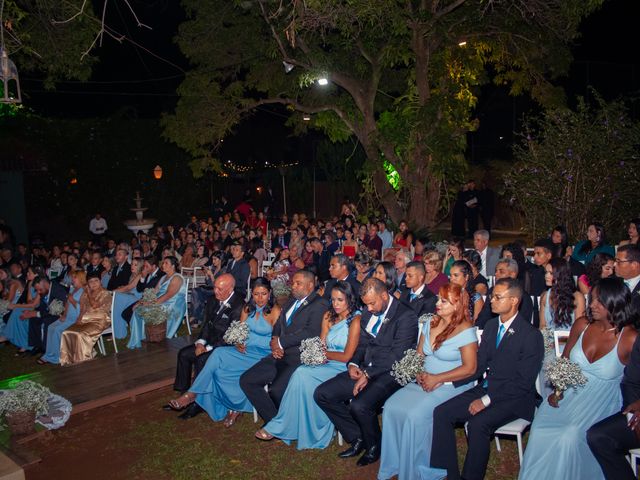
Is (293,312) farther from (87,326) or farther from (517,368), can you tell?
(87,326)

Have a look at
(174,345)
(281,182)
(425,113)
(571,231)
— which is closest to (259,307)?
(174,345)

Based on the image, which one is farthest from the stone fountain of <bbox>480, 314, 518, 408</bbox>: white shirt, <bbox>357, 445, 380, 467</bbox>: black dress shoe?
<bbox>480, 314, 518, 408</bbox>: white shirt

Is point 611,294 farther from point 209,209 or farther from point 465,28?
point 209,209

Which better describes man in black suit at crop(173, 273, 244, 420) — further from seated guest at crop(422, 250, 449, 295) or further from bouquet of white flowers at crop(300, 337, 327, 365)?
seated guest at crop(422, 250, 449, 295)

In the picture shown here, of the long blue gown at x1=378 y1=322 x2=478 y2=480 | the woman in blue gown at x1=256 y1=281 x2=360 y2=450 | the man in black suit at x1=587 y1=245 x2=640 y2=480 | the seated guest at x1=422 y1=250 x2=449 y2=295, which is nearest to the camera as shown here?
the man in black suit at x1=587 y1=245 x2=640 y2=480

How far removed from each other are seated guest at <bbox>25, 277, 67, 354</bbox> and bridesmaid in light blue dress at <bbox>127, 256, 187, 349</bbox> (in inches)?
51.3

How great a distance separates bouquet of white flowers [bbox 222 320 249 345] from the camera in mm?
6035

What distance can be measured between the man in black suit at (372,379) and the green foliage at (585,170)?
22.6 ft

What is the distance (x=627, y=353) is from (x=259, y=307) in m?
3.52

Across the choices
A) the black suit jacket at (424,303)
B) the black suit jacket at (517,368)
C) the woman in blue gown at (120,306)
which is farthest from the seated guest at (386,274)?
the woman in blue gown at (120,306)

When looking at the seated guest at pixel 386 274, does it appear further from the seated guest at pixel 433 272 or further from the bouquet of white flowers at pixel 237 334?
the bouquet of white flowers at pixel 237 334

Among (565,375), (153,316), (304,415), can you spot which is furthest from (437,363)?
(153,316)

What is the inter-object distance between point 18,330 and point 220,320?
4908 millimetres

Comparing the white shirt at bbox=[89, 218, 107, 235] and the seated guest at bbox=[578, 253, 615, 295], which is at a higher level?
the white shirt at bbox=[89, 218, 107, 235]
